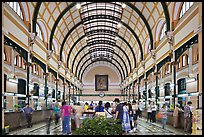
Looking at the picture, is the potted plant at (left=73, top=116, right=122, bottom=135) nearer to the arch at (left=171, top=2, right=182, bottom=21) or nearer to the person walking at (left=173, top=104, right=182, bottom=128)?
the person walking at (left=173, top=104, right=182, bottom=128)

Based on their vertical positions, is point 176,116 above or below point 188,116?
below

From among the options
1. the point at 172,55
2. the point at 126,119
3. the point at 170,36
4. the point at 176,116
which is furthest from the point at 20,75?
the point at 176,116

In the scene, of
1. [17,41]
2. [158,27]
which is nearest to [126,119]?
[17,41]

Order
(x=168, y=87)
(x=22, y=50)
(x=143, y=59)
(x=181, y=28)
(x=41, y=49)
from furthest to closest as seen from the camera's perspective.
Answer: (x=143, y=59) < (x=41, y=49) < (x=168, y=87) < (x=22, y=50) < (x=181, y=28)

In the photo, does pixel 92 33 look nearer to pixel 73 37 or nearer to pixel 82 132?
pixel 73 37

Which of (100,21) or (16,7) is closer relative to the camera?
(16,7)

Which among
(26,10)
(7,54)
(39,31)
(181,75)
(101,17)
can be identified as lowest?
(181,75)

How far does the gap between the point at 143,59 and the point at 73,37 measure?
1014cm

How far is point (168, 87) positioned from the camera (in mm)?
23750

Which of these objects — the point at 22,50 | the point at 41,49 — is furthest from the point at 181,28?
the point at 41,49

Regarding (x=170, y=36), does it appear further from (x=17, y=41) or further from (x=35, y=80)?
(x=35, y=80)

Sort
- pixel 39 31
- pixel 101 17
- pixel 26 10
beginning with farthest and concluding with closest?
pixel 101 17 → pixel 39 31 → pixel 26 10

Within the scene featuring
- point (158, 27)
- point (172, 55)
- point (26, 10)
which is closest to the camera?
point (26, 10)

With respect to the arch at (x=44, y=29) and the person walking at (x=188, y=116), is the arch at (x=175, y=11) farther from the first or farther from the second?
the arch at (x=44, y=29)
